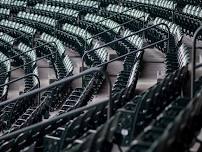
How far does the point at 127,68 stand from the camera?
5516mm

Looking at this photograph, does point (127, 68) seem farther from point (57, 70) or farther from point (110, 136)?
point (110, 136)

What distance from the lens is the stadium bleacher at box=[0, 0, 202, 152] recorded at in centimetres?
288

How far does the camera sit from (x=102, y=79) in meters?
5.67

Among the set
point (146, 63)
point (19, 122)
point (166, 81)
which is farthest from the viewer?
point (146, 63)

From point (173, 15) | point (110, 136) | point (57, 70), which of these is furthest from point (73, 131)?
point (173, 15)

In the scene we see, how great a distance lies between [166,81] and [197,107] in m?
0.89

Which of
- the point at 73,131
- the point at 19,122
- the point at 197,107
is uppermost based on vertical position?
the point at 197,107

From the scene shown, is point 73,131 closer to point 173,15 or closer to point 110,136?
point 110,136

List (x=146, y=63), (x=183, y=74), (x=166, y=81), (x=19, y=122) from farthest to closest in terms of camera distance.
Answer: (x=146, y=63), (x=19, y=122), (x=183, y=74), (x=166, y=81)

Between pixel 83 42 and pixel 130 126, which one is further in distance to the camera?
pixel 83 42

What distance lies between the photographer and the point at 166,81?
11.9 feet

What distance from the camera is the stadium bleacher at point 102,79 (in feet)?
9.43

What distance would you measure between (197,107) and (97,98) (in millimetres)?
2619

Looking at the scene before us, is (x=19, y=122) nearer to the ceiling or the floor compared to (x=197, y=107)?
nearer to the floor
